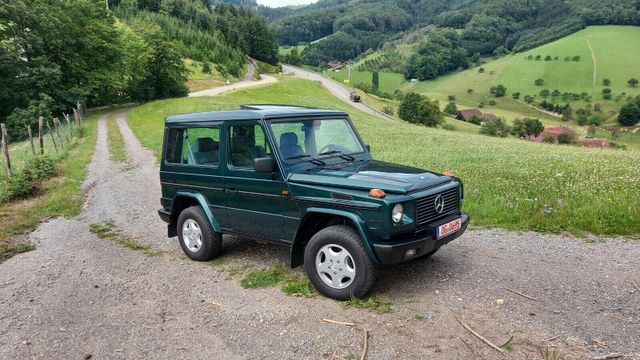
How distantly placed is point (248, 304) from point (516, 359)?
3.05 m

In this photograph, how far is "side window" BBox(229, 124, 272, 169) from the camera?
20.2 feet

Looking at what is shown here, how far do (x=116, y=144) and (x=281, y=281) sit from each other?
22.5 meters

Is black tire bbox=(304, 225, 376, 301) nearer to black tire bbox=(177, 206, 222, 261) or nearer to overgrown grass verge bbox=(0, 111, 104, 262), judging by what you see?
black tire bbox=(177, 206, 222, 261)

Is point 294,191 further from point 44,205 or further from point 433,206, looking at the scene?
point 44,205

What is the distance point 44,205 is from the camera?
1192cm

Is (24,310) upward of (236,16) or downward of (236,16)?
downward

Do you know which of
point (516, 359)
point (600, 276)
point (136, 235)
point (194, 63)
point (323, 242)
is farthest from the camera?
point (194, 63)

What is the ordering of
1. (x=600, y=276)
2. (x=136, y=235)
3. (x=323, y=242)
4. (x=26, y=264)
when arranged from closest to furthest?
(x=323, y=242), (x=600, y=276), (x=26, y=264), (x=136, y=235)

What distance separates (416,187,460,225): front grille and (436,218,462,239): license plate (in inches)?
5.1

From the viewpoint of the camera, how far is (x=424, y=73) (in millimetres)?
153375

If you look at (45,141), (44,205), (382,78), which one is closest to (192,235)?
(44,205)

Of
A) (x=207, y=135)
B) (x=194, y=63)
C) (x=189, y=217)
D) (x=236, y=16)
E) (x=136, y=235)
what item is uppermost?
(x=236, y=16)

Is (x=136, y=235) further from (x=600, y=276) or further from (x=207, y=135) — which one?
(x=600, y=276)

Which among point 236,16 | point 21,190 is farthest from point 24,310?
point 236,16
